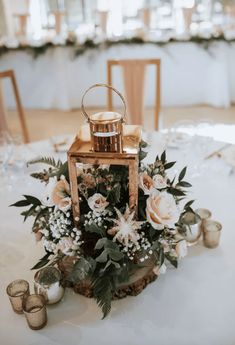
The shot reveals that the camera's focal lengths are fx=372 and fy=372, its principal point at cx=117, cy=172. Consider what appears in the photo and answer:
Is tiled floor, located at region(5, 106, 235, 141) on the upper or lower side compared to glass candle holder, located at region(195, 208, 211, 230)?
lower

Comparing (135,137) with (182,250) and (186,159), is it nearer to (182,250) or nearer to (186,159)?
(182,250)

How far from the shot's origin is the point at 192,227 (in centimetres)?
117

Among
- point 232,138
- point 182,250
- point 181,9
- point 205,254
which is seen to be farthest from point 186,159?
point 181,9

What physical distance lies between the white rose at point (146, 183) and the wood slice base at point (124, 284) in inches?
9.3

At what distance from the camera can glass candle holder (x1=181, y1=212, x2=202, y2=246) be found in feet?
3.82

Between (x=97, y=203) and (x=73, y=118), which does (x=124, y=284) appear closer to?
(x=97, y=203)

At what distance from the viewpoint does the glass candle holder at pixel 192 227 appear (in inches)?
45.8

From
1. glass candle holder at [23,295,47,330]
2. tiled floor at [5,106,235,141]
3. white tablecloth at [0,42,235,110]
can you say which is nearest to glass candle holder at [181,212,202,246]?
glass candle holder at [23,295,47,330]

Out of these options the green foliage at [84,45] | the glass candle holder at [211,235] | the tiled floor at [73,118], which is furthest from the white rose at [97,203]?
the green foliage at [84,45]

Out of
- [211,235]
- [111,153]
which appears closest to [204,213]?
[211,235]

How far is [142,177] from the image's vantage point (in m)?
0.99

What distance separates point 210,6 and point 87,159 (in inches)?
189

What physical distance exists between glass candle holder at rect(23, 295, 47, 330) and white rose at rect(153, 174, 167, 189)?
42cm

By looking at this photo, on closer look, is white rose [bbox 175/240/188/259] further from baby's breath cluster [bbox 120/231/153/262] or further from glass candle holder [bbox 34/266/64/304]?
glass candle holder [bbox 34/266/64/304]
